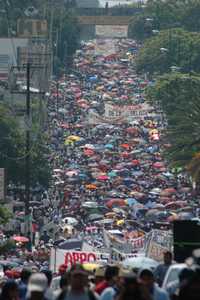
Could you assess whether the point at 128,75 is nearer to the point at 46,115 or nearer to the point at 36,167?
the point at 46,115

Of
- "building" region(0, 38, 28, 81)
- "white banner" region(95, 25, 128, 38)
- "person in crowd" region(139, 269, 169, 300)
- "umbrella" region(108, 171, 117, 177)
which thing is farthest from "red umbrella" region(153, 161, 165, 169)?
"white banner" region(95, 25, 128, 38)

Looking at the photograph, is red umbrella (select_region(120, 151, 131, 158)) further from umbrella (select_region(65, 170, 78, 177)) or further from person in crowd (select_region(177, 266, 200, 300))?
person in crowd (select_region(177, 266, 200, 300))

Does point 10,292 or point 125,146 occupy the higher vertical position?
point 10,292

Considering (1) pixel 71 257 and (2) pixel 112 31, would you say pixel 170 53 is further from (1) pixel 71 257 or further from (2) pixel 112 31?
(1) pixel 71 257

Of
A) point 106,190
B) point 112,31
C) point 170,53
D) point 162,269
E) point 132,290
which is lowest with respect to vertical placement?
point 112,31

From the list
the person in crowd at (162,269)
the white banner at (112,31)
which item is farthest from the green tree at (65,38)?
the person in crowd at (162,269)

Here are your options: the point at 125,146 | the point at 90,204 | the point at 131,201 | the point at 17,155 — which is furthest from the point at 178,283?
the point at 125,146

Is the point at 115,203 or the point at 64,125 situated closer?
the point at 115,203

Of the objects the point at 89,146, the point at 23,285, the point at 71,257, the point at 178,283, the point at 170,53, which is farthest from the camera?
the point at 170,53
